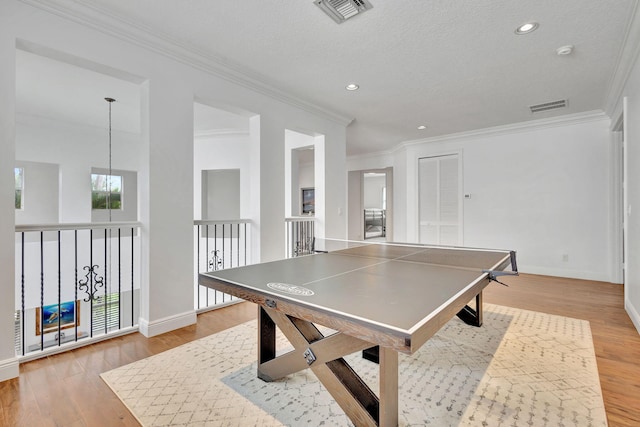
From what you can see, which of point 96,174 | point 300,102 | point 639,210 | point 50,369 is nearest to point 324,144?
point 300,102

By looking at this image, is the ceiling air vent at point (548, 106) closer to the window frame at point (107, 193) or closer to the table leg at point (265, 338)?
the table leg at point (265, 338)

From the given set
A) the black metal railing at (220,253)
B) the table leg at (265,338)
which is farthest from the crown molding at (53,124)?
the table leg at (265,338)

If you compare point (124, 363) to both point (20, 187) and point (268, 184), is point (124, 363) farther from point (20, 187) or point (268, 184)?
point (20, 187)

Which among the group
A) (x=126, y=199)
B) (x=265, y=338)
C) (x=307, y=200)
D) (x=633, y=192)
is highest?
(x=307, y=200)

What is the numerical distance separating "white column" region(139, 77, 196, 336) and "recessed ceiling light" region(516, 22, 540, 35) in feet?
9.38

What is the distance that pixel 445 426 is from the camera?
4.93 ft

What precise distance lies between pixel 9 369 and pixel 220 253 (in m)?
3.84

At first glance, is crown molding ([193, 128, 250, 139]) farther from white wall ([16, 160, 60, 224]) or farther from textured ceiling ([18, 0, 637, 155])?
white wall ([16, 160, 60, 224])

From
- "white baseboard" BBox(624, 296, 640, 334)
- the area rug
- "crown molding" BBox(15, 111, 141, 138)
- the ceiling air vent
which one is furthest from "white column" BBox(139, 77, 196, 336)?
the ceiling air vent

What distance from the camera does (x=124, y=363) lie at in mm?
2135

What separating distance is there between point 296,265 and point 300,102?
2.63m

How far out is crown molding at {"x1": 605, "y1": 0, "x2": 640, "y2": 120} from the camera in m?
2.33

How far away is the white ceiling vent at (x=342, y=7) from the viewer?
7.00ft

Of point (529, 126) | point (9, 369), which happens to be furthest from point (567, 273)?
point (9, 369)
